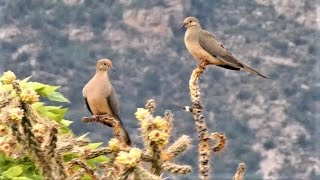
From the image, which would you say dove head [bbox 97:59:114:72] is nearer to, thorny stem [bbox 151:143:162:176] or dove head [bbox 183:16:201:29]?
dove head [bbox 183:16:201:29]

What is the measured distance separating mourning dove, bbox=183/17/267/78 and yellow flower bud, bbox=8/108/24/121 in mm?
1216

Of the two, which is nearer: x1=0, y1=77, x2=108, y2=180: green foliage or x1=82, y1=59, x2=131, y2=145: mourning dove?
x1=0, y1=77, x2=108, y2=180: green foliage

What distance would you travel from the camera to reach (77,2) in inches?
715

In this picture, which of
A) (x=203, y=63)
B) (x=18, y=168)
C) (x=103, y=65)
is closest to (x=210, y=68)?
(x=103, y=65)

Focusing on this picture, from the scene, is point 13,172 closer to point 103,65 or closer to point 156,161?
point 156,161

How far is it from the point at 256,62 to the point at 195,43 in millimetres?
14806

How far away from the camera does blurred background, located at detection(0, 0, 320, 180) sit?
17031 mm

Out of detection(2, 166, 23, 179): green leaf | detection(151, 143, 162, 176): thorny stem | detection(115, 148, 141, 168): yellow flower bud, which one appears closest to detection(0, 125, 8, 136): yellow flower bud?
detection(2, 166, 23, 179): green leaf

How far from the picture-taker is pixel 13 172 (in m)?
3.30

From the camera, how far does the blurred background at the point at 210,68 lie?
671 inches

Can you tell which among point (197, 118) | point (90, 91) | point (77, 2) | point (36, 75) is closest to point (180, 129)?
point (36, 75)

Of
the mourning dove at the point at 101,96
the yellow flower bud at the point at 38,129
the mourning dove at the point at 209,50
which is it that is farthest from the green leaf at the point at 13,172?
the mourning dove at the point at 101,96

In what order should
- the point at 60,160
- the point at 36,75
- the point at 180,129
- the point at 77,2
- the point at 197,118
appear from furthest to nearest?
the point at 77,2, the point at 36,75, the point at 180,129, the point at 197,118, the point at 60,160

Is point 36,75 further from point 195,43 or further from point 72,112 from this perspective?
point 195,43
